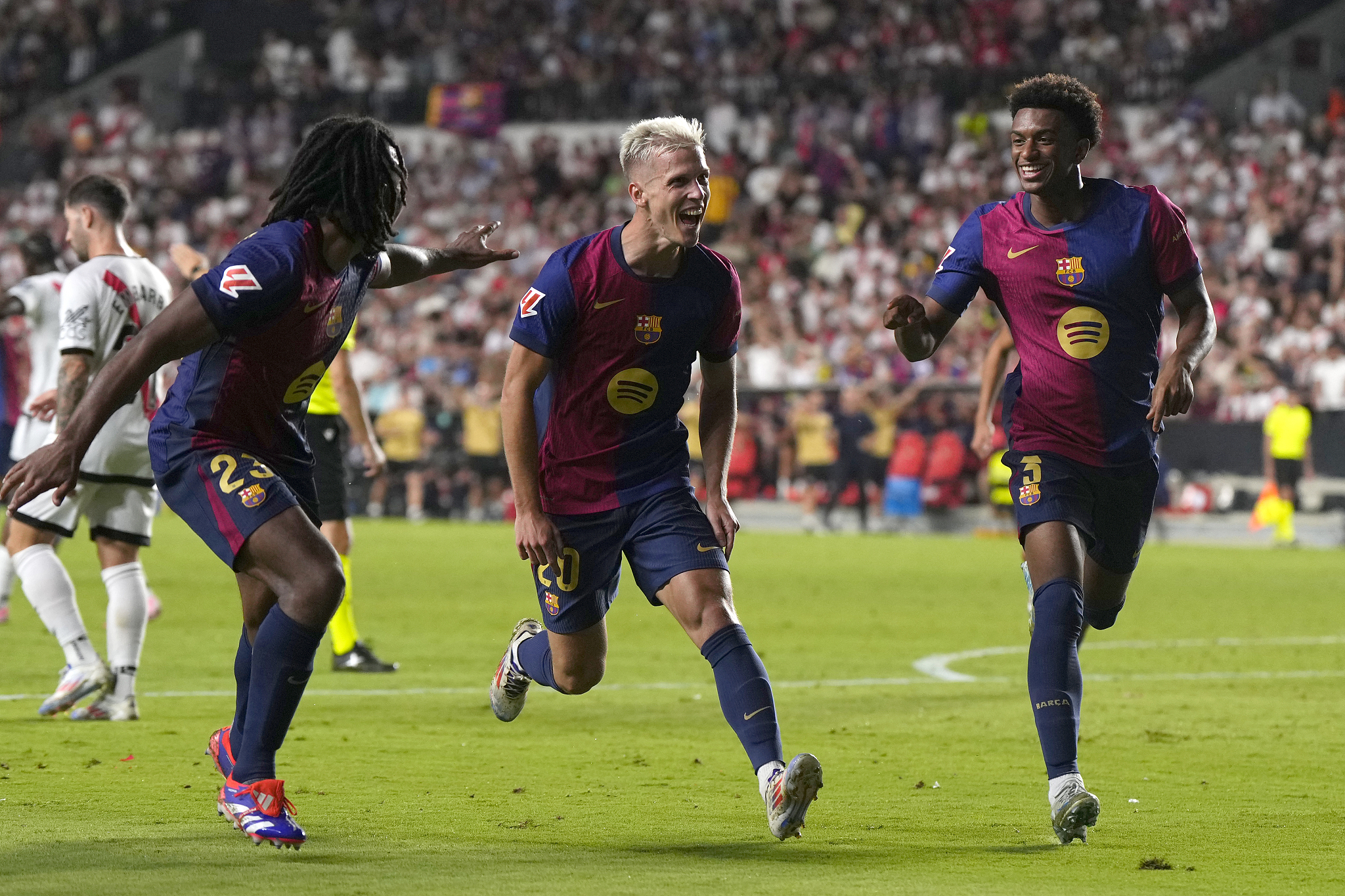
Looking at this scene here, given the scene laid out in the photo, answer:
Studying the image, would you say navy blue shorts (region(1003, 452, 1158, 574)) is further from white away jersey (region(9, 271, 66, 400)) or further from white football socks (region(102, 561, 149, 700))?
white away jersey (region(9, 271, 66, 400))

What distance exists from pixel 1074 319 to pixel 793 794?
6.72ft

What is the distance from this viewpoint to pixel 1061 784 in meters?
5.67

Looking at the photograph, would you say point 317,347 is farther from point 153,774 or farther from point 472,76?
point 472,76

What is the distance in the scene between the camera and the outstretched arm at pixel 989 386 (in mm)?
8375

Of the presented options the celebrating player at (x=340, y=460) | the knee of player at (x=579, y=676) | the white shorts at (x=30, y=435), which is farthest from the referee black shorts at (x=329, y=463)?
the knee of player at (x=579, y=676)

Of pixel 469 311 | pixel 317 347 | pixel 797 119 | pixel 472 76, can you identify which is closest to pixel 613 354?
pixel 317 347

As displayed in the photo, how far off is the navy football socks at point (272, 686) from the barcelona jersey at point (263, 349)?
1.84 ft

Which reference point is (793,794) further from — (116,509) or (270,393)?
(116,509)

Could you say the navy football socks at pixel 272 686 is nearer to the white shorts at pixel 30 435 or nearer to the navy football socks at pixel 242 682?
the navy football socks at pixel 242 682

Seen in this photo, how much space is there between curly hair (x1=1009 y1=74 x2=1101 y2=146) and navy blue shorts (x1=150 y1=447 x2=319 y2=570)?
2.68 m

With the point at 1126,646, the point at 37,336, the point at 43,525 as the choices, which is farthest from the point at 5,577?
the point at 1126,646

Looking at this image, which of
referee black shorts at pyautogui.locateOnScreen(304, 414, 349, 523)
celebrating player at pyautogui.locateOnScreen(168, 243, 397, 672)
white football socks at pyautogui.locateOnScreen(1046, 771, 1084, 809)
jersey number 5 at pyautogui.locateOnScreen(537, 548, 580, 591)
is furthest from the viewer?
referee black shorts at pyautogui.locateOnScreen(304, 414, 349, 523)

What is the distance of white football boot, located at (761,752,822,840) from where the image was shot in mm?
5250

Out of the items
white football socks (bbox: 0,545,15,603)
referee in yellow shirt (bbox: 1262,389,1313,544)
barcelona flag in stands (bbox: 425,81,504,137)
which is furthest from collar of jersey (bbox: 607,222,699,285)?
barcelona flag in stands (bbox: 425,81,504,137)
